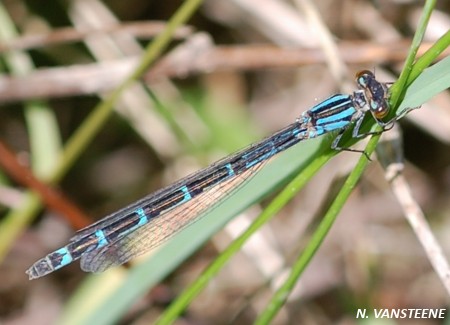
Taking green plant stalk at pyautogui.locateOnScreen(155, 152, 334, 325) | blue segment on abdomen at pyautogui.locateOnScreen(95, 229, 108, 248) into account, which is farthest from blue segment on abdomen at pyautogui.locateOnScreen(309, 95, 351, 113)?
blue segment on abdomen at pyautogui.locateOnScreen(95, 229, 108, 248)

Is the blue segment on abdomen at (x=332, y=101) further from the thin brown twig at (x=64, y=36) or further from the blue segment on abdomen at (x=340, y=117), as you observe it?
the thin brown twig at (x=64, y=36)

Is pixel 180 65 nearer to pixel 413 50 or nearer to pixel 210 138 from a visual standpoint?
pixel 210 138

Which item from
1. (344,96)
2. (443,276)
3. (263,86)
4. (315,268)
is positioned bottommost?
(443,276)

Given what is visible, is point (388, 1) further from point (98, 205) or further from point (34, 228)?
point (34, 228)

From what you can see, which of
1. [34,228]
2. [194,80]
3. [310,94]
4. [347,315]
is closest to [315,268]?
[347,315]

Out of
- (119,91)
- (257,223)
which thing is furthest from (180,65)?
(257,223)

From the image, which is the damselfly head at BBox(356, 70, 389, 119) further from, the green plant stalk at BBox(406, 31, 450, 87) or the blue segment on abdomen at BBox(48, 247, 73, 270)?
the blue segment on abdomen at BBox(48, 247, 73, 270)
